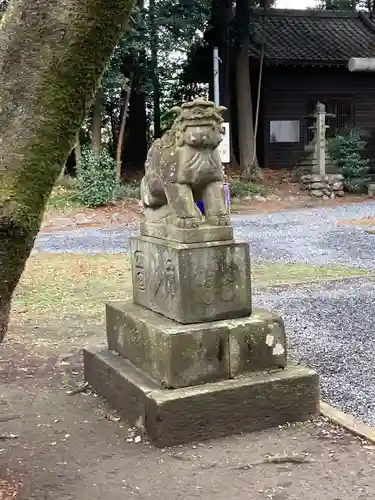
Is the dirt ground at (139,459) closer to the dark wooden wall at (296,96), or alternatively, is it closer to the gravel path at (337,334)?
the gravel path at (337,334)

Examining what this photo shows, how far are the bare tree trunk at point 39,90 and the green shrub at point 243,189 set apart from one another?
53.1ft

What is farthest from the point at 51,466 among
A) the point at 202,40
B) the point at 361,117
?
the point at 361,117

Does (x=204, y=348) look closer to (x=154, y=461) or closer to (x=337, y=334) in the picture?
Result: (x=154, y=461)

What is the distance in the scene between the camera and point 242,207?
17.7 metres

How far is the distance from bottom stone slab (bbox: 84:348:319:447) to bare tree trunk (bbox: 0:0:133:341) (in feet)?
6.27

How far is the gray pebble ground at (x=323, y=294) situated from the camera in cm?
523

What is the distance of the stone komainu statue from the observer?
4.31m

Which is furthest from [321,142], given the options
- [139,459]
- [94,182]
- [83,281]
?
[139,459]

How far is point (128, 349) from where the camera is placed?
473cm

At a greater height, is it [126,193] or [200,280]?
[126,193]

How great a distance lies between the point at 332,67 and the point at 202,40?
4.49m

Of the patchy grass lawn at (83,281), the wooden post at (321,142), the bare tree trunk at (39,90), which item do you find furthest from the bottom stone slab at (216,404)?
the wooden post at (321,142)

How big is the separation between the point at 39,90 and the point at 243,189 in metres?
16.6

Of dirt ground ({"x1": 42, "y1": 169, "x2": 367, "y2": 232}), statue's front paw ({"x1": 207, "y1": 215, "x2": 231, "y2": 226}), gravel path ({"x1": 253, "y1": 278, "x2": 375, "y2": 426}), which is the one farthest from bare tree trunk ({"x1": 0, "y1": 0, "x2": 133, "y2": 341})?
dirt ground ({"x1": 42, "y1": 169, "x2": 367, "y2": 232})
